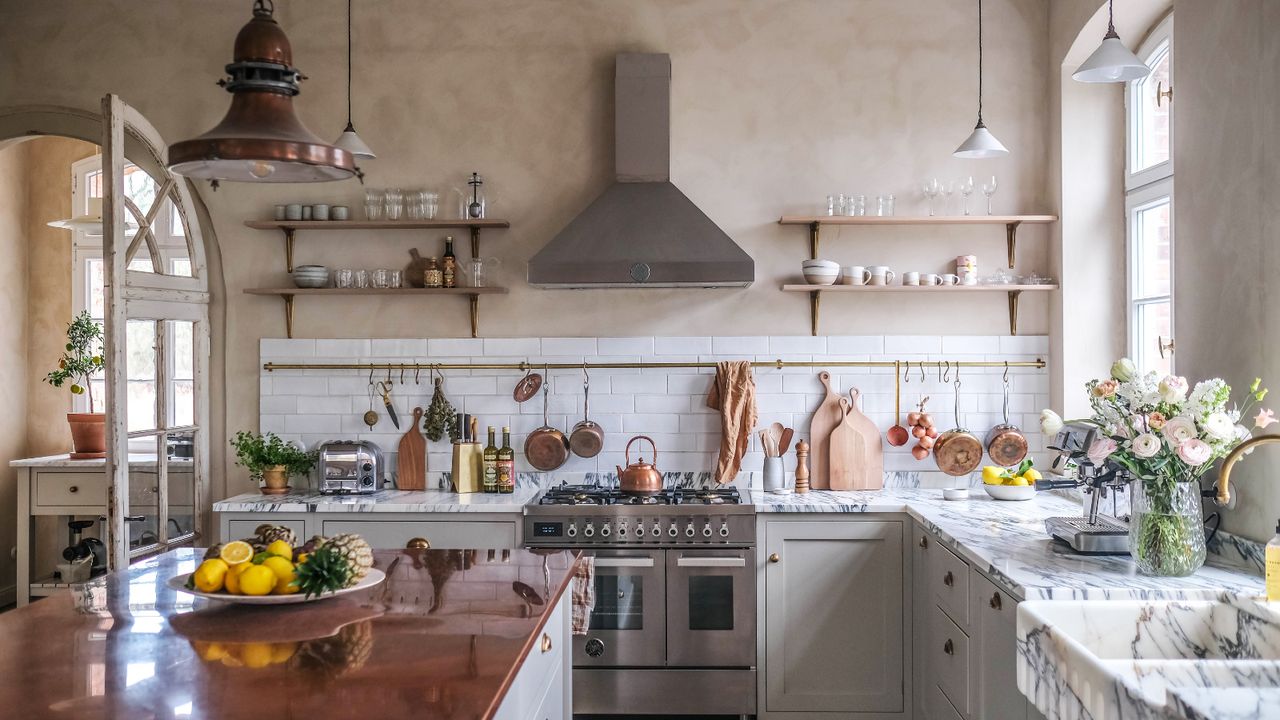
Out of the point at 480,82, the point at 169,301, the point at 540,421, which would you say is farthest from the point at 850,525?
the point at 169,301

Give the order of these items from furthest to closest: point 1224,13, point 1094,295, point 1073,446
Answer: point 1094,295 → point 1073,446 → point 1224,13

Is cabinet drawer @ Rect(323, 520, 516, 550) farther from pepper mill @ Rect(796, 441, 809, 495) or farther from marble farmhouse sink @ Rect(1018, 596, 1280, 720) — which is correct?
marble farmhouse sink @ Rect(1018, 596, 1280, 720)

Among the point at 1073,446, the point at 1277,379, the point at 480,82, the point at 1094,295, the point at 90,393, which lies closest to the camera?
the point at 1277,379

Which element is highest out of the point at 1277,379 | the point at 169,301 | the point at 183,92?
the point at 183,92

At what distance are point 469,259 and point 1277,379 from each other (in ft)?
11.3

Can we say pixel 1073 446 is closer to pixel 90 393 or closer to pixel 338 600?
pixel 338 600

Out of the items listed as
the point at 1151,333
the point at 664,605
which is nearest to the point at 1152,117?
the point at 1151,333

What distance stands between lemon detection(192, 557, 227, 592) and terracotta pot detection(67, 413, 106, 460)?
394 centimetres

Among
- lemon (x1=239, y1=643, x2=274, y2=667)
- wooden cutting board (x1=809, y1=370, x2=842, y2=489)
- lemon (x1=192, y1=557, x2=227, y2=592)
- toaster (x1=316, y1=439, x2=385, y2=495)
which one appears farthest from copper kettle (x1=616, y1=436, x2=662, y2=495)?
lemon (x1=239, y1=643, x2=274, y2=667)

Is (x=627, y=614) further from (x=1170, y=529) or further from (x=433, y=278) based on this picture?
(x=1170, y=529)

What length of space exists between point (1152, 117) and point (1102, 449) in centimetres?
220

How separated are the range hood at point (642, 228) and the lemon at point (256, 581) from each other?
7.49 ft

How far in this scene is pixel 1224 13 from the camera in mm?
3152

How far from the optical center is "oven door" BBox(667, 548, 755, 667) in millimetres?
4250
